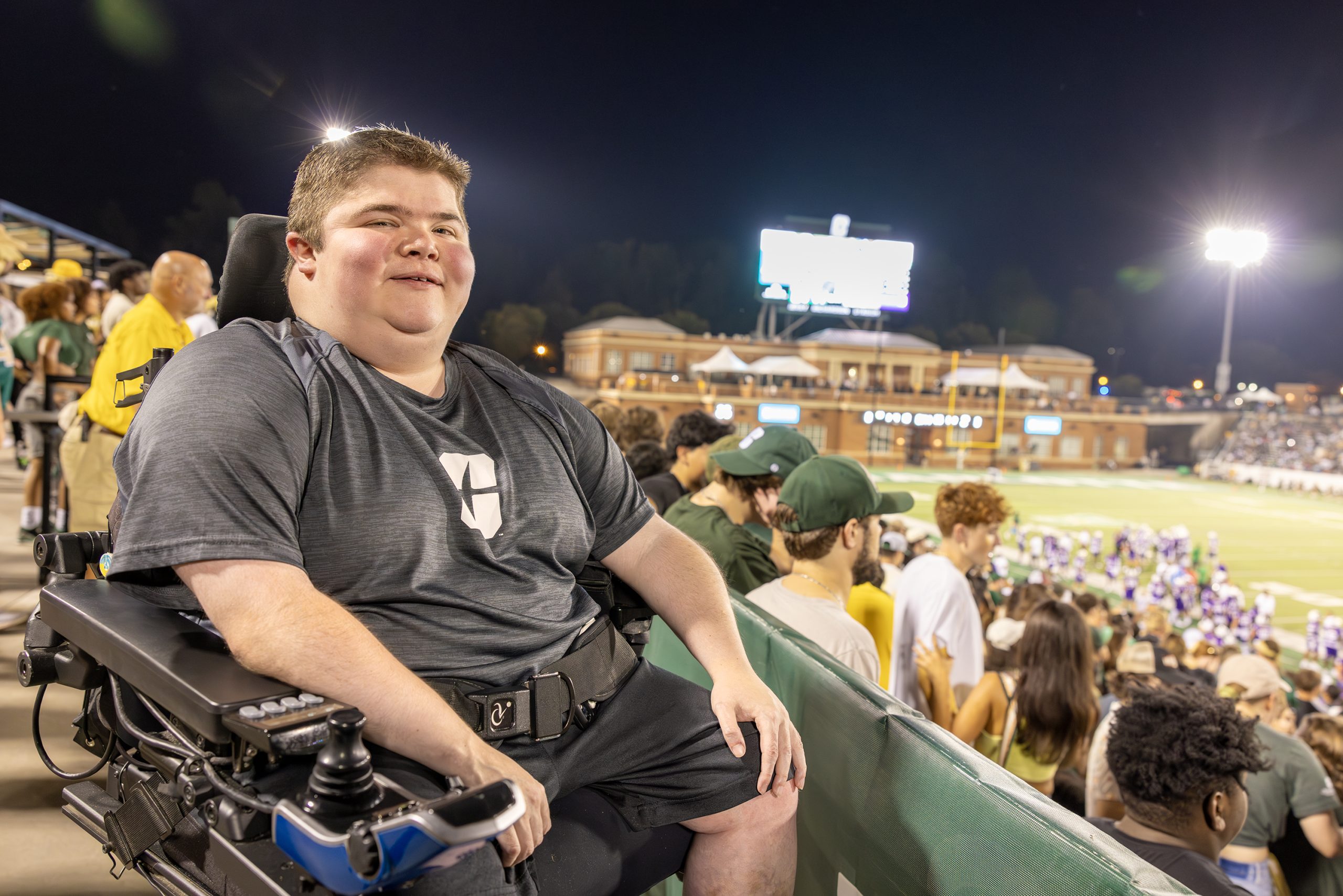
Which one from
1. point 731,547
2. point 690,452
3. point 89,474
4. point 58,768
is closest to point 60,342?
point 89,474

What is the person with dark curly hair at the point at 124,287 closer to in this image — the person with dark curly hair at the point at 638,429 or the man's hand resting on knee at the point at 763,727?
the person with dark curly hair at the point at 638,429

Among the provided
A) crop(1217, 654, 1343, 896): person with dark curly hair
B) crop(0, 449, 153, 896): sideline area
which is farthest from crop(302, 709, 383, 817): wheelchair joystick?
crop(1217, 654, 1343, 896): person with dark curly hair

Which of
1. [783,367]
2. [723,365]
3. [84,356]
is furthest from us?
[783,367]

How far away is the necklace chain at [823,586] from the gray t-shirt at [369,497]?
1.39 meters

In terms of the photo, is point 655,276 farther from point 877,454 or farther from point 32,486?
point 32,486

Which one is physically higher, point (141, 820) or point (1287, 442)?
point (1287, 442)

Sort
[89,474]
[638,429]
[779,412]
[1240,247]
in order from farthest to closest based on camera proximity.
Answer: [779,412] < [1240,247] < [638,429] < [89,474]

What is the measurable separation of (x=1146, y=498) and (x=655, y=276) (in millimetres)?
51974

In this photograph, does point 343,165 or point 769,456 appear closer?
point 343,165

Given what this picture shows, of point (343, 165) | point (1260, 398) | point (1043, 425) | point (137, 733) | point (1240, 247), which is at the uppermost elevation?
point (1240, 247)

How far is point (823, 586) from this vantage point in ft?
9.84

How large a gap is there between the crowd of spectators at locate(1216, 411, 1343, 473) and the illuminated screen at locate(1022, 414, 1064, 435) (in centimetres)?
1120

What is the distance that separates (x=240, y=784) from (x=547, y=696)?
506 millimetres

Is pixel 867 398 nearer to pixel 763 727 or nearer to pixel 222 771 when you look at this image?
pixel 763 727
